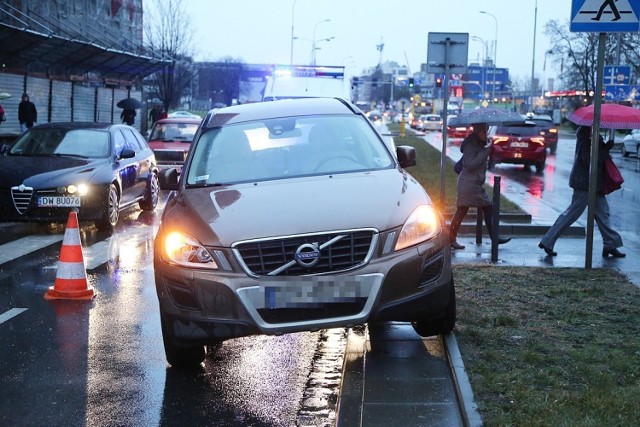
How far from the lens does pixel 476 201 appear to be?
37.4 ft

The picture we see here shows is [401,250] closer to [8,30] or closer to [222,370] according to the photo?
[222,370]

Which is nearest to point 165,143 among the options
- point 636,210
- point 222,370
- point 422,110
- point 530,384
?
point 636,210

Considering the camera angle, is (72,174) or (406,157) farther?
(72,174)

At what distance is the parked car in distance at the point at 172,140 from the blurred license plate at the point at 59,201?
678cm

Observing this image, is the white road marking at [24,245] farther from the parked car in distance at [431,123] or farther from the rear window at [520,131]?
the parked car in distance at [431,123]

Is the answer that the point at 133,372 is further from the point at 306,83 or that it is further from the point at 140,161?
the point at 306,83

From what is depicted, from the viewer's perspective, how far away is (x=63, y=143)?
14.1 m

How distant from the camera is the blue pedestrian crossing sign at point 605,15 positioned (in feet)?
29.7

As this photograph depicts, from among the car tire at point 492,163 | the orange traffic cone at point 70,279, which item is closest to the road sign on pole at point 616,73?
the car tire at point 492,163

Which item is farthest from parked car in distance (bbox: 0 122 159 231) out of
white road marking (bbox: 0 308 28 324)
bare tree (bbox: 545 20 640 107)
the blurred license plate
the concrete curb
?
bare tree (bbox: 545 20 640 107)

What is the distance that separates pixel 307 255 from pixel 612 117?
20.0 ft

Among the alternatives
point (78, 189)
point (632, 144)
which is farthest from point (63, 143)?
point (632, 144)

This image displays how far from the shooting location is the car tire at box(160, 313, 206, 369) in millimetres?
6008

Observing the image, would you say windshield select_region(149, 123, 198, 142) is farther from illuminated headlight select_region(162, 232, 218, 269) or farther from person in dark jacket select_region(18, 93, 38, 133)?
illuminated headlight select_region(162, 232, 218, 269)
